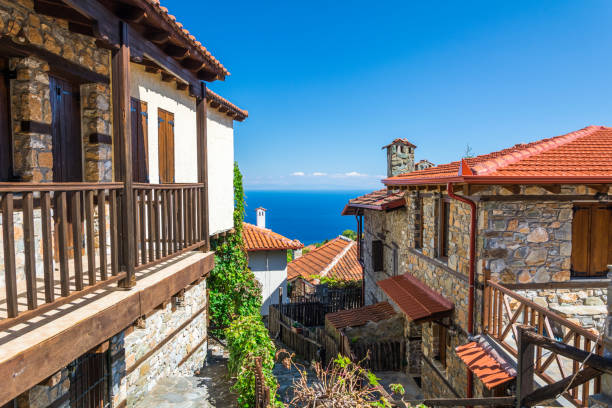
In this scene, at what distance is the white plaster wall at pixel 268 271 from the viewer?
17562 millimetres

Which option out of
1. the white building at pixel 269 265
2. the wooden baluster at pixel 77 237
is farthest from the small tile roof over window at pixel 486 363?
the white building at pixel 269 265

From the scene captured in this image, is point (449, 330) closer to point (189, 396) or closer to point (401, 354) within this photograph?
point (401, 354)

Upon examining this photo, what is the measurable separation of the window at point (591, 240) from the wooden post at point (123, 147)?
282 inches

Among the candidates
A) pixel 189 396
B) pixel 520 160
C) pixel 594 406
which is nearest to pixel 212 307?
pixel 189 396

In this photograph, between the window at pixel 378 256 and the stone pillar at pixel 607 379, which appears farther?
the window at pixel 378 256

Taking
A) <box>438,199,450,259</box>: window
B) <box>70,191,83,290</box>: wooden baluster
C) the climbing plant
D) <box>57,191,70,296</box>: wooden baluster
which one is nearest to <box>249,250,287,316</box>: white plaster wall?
the climbing plant

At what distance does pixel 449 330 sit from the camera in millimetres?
7930

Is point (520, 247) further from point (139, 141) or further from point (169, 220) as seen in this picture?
point (139, 141)

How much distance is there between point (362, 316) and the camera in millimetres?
11734

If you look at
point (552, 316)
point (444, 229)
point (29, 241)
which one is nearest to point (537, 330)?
point (552, 316)

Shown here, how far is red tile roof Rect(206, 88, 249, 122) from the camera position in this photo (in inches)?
344

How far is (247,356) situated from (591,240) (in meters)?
6.58

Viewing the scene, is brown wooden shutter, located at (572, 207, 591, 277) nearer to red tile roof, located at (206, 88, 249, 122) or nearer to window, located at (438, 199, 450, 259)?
window, located at (438, 199, 450, 259)

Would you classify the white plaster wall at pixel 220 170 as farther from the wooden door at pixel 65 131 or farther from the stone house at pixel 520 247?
the stone house at pixel 520 247
